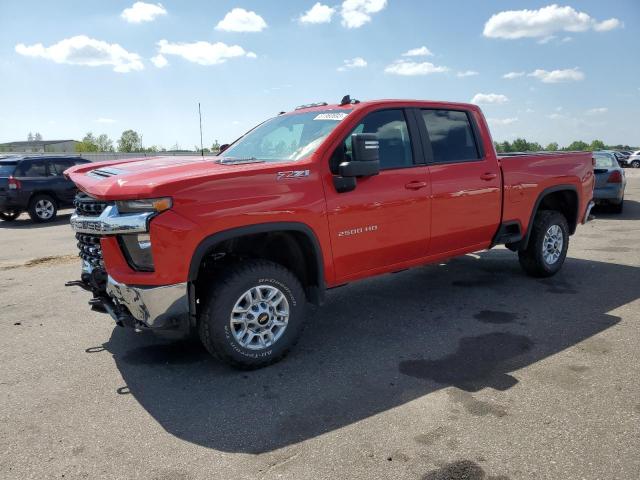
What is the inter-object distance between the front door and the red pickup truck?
12 millimetres

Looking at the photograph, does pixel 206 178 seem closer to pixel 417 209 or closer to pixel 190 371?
pixel 190 371

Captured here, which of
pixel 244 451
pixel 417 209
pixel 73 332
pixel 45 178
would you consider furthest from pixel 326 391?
pixel 45 178

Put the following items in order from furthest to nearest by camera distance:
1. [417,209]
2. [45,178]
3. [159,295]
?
[45,178]
[417,209]
[159,295]

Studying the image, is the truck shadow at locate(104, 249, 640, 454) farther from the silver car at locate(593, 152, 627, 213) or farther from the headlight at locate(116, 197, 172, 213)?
the silver car at locate(593, 152, 627, 213)

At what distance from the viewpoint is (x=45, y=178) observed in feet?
45.1

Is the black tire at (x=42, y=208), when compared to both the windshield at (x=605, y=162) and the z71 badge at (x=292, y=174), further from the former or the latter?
the windshield at (x=605, y=162)

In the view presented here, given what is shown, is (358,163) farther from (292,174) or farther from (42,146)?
(42,146)

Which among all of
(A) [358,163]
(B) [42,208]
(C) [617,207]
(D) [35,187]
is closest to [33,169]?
(D) [35,187]

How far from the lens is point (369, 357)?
13.3 feet

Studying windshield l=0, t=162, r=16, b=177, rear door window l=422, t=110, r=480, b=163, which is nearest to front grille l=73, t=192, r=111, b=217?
rear door window l=422, t=110, r=480, b=163

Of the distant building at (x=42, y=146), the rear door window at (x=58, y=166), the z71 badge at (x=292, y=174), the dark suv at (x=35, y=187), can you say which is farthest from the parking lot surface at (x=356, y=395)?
the distant building at (x=42, y=146)

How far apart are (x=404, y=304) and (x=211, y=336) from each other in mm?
2469

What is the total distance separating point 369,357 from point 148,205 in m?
2.04

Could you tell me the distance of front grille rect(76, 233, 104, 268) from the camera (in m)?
3.87
